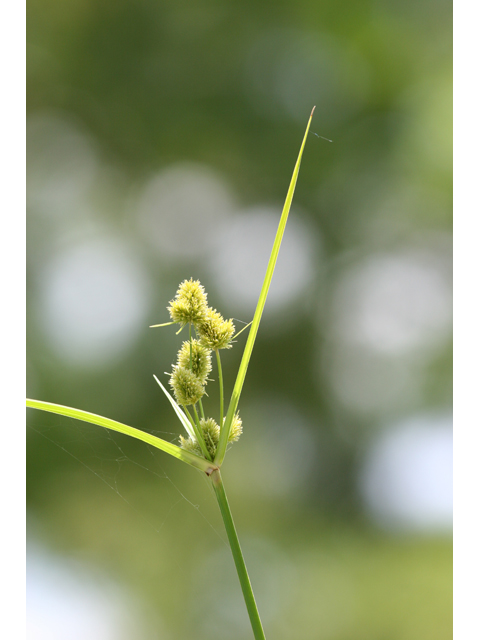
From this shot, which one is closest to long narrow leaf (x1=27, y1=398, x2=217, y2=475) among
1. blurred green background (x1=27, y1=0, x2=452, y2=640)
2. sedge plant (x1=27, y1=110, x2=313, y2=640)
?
sedge plant (x1=27, y1=110, x2=313, y2=640)

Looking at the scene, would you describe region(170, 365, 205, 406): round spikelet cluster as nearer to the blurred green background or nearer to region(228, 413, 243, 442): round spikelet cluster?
region(228, 413, 243, 442): round spikelet cluster

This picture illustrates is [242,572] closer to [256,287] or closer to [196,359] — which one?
[196,359]

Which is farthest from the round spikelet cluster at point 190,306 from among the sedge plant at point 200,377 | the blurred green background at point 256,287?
the blurred green background at point 256,287

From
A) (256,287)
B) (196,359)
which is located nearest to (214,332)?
(196,359)

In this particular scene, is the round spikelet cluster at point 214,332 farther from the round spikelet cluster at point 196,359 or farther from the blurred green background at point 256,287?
the blurred green background at point 256,287
